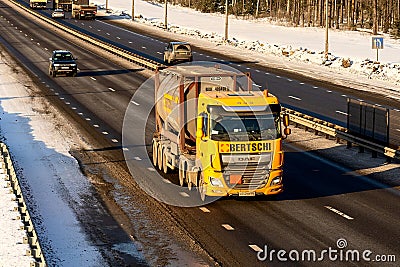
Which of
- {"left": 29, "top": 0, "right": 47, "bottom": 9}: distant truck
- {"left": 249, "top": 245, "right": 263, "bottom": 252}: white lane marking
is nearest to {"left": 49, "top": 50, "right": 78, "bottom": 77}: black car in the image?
{"left": 249, "top": 245, "right": 263, "bottom": 252}: white lane marking

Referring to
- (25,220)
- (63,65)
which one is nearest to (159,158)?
(25,220)

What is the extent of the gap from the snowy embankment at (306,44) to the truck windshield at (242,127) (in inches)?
1330

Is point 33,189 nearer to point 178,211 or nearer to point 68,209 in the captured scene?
point 68,209

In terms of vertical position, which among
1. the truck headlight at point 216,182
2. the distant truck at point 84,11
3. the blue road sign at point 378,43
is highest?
the distant truck at point 84,11

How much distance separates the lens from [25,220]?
758 inches

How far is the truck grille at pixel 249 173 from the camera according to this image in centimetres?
2047

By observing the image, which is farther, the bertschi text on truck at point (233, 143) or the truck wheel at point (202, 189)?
the truck wheel at point (202, 189)

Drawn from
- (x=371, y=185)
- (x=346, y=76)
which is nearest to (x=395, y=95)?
(x=346, y=76)

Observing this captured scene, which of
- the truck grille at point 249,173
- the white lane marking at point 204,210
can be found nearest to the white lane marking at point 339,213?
the truck grille at point 249,173

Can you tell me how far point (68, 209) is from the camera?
2103cm

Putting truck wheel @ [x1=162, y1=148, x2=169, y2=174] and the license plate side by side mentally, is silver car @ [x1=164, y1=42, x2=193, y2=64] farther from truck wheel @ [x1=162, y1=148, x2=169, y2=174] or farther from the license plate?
the license plate

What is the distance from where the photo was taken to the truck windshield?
20531 mm

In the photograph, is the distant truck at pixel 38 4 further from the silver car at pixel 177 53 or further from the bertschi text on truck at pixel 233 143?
the bertschi text on truck at pixel 233 143

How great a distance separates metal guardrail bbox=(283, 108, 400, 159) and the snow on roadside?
9.94 m
